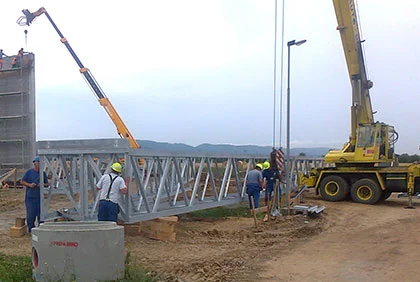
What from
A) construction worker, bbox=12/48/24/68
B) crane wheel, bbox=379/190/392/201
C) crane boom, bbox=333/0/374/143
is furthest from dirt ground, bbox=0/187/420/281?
construction worker, bbox=12/48/24/68

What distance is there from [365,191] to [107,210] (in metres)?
11.1

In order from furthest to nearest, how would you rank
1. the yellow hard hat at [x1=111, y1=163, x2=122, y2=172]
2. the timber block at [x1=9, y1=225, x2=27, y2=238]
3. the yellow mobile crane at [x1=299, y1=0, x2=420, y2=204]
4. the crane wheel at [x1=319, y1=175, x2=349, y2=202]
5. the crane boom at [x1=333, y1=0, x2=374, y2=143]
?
the crane boom at [x1=333, y1=0, x2=374, y2=143], the crane wheel at [x1=319, y1=175, x2=349, y2=202], the yellow mobile crane at [x1=299, y1=0, x2=420, y2=204], the timber block at [x1=9, y1=225, x2=27, y2=238], the yellow hard hat at [x1=111, y1=163, x2=122, y2=172]

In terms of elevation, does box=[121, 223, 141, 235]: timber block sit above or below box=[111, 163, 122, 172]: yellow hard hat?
below

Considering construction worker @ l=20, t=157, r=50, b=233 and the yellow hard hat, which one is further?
construction worker @ l=20, t=157, r=50, b=233

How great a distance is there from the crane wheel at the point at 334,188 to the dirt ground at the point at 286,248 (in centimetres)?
290

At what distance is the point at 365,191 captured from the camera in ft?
56.5

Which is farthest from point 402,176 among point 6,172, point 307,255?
point 6,172

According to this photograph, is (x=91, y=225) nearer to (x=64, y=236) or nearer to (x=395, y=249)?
(x=64, y=236)

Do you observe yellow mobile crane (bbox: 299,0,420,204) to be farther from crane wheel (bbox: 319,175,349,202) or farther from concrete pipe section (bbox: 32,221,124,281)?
concrete pipe section (bbox: 32,221,124,281)

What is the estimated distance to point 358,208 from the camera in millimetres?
16016

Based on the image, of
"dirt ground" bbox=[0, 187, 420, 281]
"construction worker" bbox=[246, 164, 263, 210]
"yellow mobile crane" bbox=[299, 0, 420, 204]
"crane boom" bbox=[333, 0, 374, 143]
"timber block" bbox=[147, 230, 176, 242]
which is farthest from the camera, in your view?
"crane boom" bbox=[333, 0, 374, 143]

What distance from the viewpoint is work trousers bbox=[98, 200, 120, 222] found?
8.80 meters

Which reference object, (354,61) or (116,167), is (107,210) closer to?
(116,167)

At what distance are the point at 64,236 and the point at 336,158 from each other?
1348 cm
